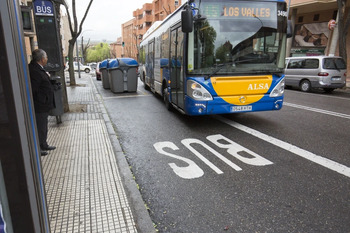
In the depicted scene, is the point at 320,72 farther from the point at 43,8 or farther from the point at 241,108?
the point at 43,8

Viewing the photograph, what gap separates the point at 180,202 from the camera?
3.33m

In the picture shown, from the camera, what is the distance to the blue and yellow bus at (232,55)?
19.5ft

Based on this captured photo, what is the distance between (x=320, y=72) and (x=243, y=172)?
38.2 ft

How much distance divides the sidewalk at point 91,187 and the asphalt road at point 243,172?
0.24 meters

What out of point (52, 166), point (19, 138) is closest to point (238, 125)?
point (52, 166)

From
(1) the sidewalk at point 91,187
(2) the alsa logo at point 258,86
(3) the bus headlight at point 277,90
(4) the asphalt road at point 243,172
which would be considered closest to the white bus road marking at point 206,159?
(4) the asphalt road at point 243,172

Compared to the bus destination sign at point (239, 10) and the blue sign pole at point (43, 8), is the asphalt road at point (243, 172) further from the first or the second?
the blue sign pole at point (43, 8)

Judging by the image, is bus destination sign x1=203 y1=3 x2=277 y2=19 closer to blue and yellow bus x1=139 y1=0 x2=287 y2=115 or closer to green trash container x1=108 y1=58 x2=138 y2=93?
blue and yellow bus x1=139 y1=0 x2=287 y2=115

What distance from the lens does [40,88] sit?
458 centimetres

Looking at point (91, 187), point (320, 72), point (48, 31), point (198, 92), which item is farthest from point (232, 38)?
point (320, 72)

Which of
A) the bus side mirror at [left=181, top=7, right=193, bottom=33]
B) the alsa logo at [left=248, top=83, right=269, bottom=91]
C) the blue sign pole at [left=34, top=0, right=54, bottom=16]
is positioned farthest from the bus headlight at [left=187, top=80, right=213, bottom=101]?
the blue sign pole at [left=34, top=0, right=54, bottom=16]

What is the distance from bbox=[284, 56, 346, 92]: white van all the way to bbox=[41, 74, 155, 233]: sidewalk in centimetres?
1183

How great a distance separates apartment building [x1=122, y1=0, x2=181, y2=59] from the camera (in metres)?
55.9

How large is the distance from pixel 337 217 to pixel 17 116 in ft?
10.9
